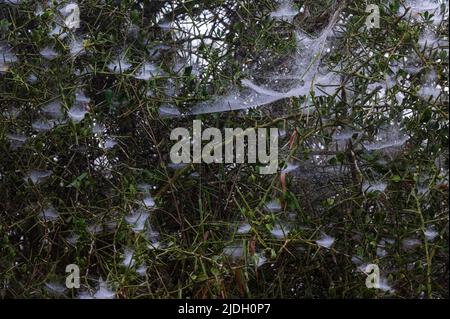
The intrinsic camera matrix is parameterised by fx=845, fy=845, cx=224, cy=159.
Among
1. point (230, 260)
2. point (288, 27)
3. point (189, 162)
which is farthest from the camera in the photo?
point (288, 27)

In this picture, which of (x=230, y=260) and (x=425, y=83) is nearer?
(x=230, y=260)

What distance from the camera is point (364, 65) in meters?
2.02

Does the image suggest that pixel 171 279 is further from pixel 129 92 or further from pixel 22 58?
pixel 22 58

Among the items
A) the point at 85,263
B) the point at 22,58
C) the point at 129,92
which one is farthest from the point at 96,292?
the point at 22,58

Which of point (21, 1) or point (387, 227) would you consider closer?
point (387, 227)

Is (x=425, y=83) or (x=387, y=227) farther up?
(x=425, y=83)

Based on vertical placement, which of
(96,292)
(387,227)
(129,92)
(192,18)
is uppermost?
(192,18)

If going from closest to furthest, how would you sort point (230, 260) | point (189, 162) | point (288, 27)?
point (230, 260)
point (189, 162)
point (288, 27)

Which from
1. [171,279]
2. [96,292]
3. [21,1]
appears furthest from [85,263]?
[21,1]

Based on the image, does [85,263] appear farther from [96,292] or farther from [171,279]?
[171,279]

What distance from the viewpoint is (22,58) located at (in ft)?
7.00

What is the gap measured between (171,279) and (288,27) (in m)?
0.71

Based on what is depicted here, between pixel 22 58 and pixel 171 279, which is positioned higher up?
pixel 22 58

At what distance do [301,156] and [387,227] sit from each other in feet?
0.85
